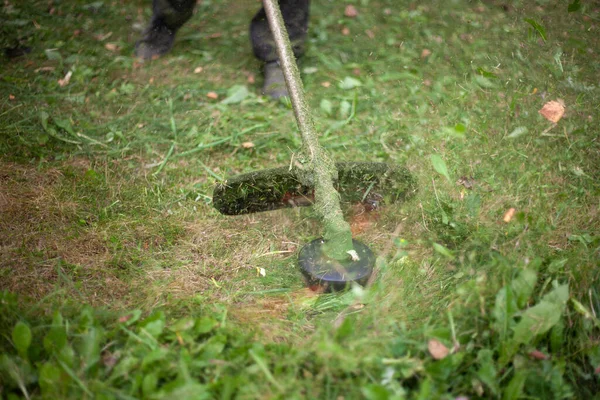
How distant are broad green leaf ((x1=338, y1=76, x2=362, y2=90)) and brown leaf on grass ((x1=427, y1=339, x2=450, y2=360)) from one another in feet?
6.09

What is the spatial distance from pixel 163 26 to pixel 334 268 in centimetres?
226

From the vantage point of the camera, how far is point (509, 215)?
1.70 meters

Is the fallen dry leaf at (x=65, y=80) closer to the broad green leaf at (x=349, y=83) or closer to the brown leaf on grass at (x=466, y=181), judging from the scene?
the broad green leaf at (x=349, y=83)

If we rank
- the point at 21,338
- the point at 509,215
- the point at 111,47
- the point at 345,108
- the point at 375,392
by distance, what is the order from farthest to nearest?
the point at 111,47, the point at 345,108, the point at 509,215, the point at 21,338, the point at 375,392

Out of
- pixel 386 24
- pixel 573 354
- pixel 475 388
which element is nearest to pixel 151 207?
pixel 475 388

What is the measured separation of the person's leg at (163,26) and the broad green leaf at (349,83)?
1063 millimetres

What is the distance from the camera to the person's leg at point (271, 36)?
117 inches

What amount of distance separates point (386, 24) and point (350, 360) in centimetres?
271

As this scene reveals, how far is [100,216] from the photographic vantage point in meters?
2.10

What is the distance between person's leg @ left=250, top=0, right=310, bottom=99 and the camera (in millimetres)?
2965

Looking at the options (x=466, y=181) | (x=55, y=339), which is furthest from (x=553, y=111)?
(x=55, y=339)

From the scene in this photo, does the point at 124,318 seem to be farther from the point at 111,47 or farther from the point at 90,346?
the point at 111,47

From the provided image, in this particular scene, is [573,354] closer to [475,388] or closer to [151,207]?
[475,388]

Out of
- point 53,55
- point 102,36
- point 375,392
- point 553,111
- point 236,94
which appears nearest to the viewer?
point 375,392
